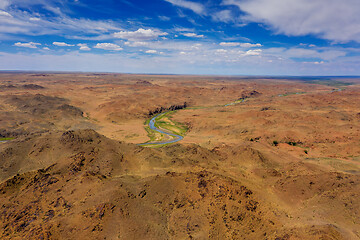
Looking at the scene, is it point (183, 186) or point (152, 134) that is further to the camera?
point (152, 134)

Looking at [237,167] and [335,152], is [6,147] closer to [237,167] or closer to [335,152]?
[237,167]

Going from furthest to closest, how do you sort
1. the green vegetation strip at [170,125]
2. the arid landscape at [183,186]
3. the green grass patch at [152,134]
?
the green vegetation strip at [170,125], the green grass patch at [152,134], the arid landscape at [183,186]

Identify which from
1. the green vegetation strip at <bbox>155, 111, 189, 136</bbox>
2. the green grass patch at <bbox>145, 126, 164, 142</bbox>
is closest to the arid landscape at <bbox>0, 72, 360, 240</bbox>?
the green grass patch at <bbox>145, 126, 164, 142</bbox>

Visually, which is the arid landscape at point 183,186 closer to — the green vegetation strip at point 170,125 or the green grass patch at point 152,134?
the green grass patch at point 152,134

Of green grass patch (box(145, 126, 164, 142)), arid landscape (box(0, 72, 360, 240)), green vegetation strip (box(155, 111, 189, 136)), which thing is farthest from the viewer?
green vegetation strip (box(155, 111, 189, 136))

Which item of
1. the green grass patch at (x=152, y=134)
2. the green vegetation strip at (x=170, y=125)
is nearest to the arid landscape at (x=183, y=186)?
the green grass patch at (x=152, y=134)

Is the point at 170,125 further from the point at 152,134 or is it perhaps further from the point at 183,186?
the point at 183,186

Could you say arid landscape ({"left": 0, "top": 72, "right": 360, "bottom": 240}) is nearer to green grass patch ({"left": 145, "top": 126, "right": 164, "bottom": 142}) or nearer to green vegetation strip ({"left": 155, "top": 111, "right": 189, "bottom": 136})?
green grass patch ({"left": 145, "top": 126, "right": 164, "bottom": 142})

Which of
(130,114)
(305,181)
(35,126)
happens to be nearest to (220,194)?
(305,181)

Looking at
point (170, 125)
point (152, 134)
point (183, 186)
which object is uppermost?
point (183, 186)

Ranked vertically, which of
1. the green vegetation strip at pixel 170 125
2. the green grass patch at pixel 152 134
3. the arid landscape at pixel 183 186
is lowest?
the green grass patch at pixel 152 134

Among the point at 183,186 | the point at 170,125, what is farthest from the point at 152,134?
the point at 183,186
